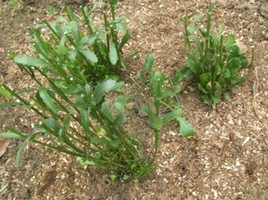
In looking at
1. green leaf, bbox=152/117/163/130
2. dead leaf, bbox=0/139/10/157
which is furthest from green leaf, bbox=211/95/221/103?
dead leaf, bbox=0/139/10/157

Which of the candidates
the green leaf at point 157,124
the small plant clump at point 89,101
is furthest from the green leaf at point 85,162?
the green leaf at point 157,124

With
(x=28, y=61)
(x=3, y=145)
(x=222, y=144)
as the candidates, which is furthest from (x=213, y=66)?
(x=3, y=145)

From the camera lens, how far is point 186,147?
206 centimetres

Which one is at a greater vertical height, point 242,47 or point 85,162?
point 85,162

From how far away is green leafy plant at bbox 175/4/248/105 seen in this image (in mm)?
2059

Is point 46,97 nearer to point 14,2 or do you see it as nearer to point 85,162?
point 85,162

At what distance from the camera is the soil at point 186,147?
1978 mm

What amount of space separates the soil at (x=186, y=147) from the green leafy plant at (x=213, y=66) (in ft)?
0.21

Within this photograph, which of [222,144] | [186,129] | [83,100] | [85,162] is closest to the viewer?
[83,100]

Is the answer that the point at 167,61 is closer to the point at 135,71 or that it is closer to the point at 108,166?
the point at 135,71

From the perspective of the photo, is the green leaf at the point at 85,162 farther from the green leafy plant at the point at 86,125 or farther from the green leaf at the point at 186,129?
the green leaf at the point at 186,129

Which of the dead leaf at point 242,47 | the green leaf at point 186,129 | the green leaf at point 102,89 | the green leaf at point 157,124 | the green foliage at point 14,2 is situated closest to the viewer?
the green leaf at point 102,89

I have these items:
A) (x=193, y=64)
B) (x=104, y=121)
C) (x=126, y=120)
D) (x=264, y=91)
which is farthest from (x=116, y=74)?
(x=264, y=91)

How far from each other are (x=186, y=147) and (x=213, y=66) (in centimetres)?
44
